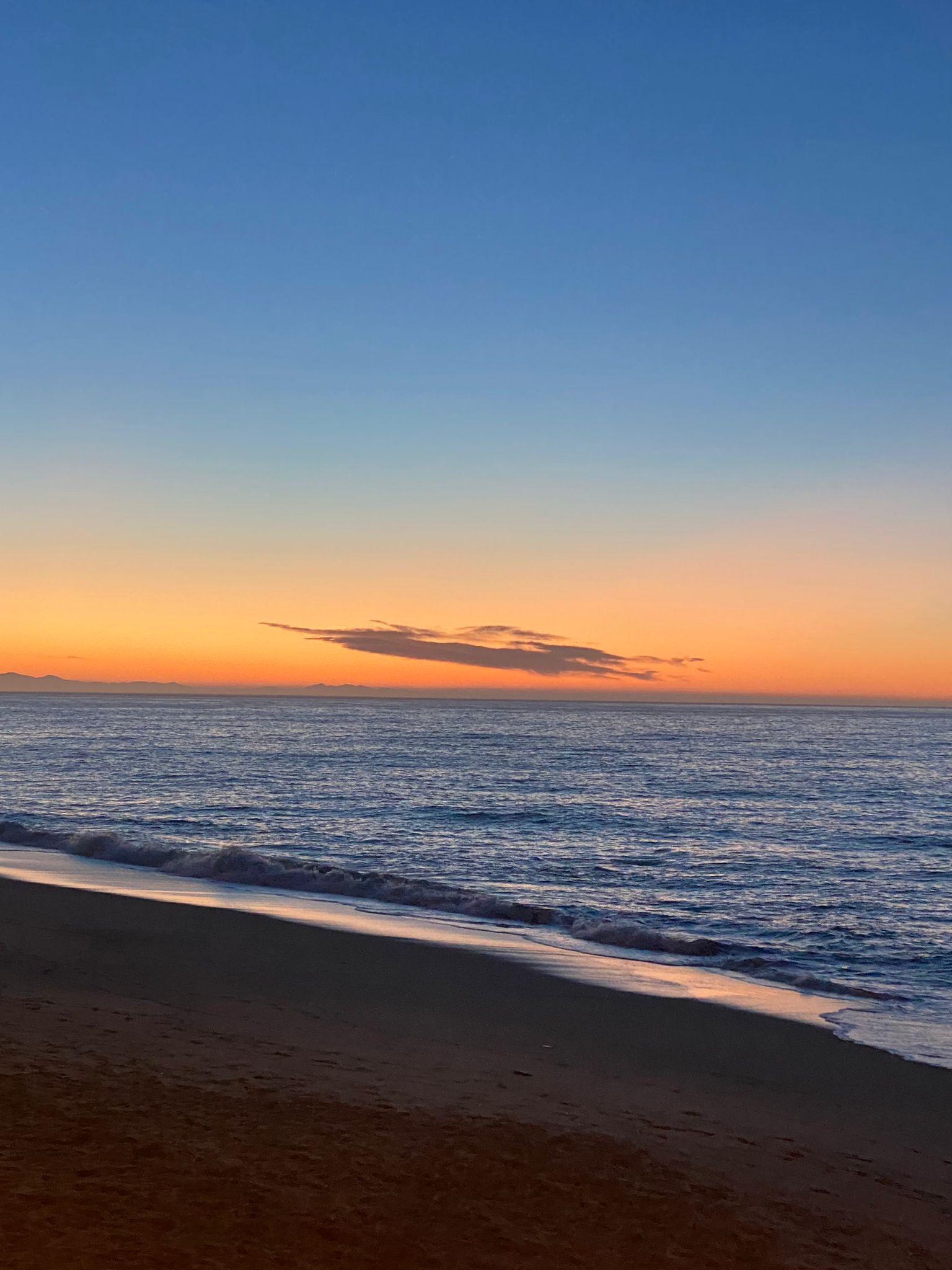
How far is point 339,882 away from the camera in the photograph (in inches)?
872

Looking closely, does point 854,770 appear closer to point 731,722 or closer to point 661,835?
point 661,835

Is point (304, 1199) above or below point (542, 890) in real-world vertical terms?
above

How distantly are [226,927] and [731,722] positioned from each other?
183308 millimetres

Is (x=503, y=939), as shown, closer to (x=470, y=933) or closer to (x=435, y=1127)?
(x=470, y=933)

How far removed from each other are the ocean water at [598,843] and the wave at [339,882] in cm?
6

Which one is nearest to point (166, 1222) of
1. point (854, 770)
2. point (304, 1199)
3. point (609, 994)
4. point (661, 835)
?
point (304, 1199)

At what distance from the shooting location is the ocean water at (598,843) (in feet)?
56.3

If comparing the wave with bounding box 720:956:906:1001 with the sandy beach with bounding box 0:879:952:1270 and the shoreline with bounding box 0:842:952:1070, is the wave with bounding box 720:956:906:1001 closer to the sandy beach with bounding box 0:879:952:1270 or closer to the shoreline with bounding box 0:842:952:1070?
the shoreline with bounding box 0:842:952:1070

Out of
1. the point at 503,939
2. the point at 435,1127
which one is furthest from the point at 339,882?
the point at 435,1127

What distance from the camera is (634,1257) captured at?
606 cm

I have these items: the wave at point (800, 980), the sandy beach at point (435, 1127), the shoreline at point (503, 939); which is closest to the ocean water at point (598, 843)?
the wave at point (800, 980)

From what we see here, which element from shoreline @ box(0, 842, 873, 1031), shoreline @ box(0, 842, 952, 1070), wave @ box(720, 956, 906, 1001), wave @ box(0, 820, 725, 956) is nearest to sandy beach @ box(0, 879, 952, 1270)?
shoreline @ box(0, 842, 952, 1070)

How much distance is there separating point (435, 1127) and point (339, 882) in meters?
14.7

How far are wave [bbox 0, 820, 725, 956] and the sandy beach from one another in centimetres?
456
